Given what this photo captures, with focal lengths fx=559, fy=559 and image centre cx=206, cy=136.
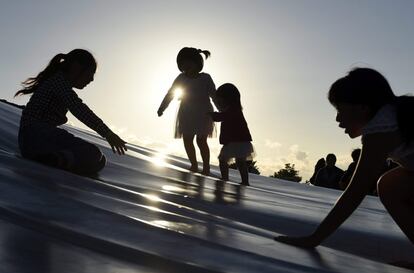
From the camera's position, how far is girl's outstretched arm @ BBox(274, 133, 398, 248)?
1.83 meters

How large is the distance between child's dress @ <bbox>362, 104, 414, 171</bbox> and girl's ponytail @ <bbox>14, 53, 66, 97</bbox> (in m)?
2.33

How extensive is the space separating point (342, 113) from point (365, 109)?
3.1 inches

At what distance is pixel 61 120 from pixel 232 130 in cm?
199

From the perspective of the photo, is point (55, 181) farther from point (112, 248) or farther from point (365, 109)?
point (365, 109)

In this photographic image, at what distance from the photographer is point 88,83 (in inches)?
144

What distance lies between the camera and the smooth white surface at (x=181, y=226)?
1.52 meters

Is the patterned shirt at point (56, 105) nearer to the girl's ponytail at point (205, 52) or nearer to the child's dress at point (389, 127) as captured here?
the child's dress at point (389, 127)

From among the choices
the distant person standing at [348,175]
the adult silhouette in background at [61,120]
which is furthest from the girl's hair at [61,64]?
the distant person standing at [348,175]

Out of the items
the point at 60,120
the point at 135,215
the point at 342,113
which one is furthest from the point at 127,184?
the point at 342,113

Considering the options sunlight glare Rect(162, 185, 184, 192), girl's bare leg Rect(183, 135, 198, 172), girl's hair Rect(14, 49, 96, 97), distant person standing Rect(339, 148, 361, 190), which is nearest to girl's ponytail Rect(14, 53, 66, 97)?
girl's hair Rect(14, 49, 96, 97)

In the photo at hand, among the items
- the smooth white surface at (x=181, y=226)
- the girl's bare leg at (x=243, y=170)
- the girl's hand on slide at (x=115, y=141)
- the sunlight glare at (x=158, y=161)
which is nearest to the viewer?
the smooth white surface at (x=181, y=226)

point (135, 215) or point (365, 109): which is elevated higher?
point (365, 109)

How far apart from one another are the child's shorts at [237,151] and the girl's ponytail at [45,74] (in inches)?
80.2

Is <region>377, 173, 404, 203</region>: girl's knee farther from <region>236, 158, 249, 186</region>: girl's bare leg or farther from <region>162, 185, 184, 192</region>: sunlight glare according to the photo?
<region>236, 158, 249, 186</region>: girl's bare leg
